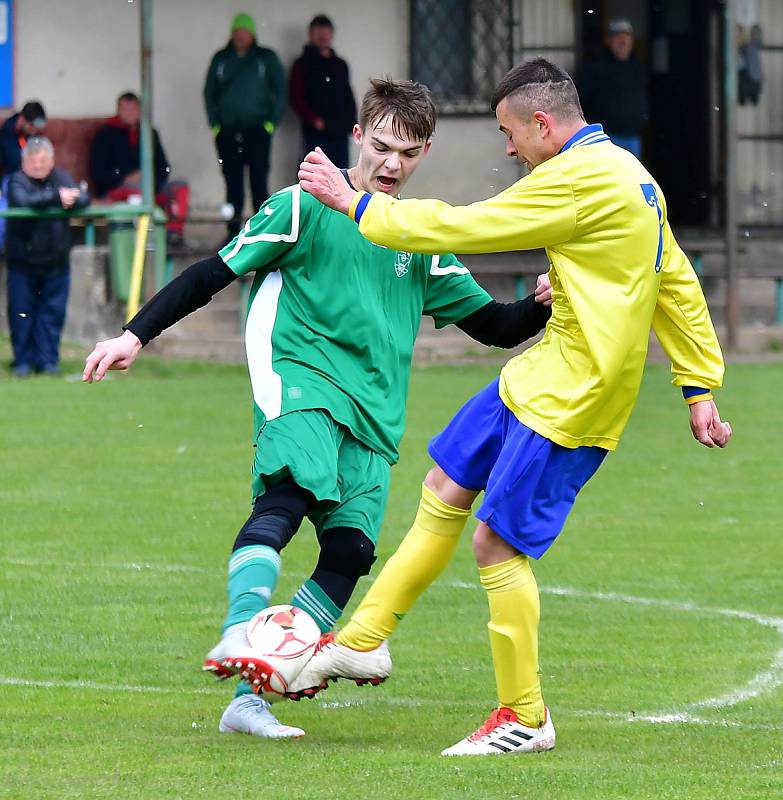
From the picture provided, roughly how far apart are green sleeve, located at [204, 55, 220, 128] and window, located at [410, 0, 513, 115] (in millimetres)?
2558

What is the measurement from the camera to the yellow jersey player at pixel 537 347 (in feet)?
16.6

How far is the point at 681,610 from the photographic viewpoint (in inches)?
304

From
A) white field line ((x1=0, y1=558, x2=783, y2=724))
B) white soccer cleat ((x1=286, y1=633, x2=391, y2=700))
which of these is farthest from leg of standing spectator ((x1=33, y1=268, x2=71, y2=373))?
white soccer cleat ((x1=286, y1=633, x2=391, y2=700))

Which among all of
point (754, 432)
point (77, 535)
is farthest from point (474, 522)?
point (754, 432)

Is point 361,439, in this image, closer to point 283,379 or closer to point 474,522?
point 283,379

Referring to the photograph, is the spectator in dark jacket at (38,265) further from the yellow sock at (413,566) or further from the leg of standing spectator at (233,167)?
the yellow sock at (413,566)

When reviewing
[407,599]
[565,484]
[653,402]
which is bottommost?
[653,402]

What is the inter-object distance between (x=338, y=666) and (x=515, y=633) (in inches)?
20.3

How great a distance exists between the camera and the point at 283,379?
17.8 feet

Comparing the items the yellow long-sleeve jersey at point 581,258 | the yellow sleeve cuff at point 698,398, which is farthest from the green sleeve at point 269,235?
the yellow sleeve cuff at point 698,398

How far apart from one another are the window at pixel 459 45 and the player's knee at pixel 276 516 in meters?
14.8

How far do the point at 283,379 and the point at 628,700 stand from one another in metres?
1.69

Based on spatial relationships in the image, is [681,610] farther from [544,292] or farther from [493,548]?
[493,548]

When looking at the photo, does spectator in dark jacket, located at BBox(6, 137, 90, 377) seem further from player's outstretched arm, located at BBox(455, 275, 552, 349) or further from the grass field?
player's outstretched arm, located at BBox(455, 275, 552, 349)
